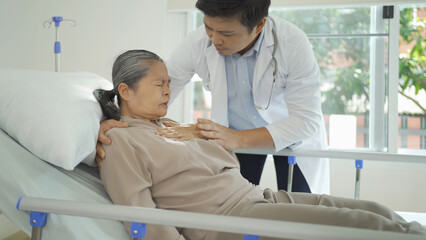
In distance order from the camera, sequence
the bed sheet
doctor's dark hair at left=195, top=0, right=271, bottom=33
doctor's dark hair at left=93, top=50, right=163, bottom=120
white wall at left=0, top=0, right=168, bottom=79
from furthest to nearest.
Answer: white wall at left=0, top=0, right=168, bottom=79 < doctor's dark hair at left=93, top=50, right=163, bottom=120 < doctor's dark hair at left=195, top=0, right=271, bottom=33 < the bed sheet

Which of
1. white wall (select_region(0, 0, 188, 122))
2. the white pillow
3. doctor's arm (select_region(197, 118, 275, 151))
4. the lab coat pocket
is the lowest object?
doctor's arm (select_region(197, 118, 275, 151))

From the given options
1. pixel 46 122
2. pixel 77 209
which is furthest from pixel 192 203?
pixel 46 122

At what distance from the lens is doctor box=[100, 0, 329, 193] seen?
1554 millimetres

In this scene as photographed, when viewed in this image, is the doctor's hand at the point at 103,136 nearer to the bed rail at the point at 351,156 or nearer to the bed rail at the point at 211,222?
the bed rail at the point at 211,222

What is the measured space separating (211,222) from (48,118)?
60 centimetres

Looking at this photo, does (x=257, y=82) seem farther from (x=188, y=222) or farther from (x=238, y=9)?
(x=188, y=222)

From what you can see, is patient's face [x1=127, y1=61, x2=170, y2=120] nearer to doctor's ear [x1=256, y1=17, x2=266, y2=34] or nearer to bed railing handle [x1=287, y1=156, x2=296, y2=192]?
doctor's ear [x1=256, y1=17, x2=266, y2=34]

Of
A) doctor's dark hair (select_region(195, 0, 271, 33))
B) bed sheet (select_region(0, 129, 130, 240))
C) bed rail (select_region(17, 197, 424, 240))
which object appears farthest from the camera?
doctor's dark hair (select_region(195, 0, 271, 33))

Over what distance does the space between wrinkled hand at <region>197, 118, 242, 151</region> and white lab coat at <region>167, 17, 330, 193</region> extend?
189 mm

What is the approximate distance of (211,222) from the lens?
949 mm

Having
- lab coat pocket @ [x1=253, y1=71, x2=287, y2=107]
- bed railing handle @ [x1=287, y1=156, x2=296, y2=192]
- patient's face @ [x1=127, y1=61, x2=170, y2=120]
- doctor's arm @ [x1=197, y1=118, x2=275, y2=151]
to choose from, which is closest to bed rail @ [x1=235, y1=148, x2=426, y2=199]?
bed railing handle @ [x1=287, y1=156, x2=296, y2=192]

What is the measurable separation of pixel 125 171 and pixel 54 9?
93.6 inches

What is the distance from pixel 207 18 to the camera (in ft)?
4.90

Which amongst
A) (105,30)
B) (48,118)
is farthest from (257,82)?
(105,30)
